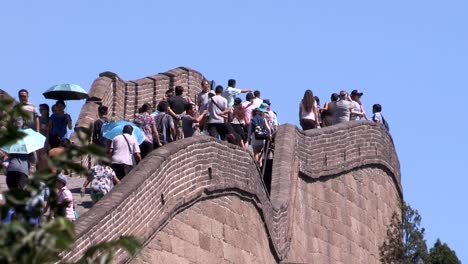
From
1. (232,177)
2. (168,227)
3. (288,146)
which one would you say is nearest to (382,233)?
(288,146)

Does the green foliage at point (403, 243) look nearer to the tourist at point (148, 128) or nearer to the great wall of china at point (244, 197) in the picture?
the great wall of china at point (244, 197)

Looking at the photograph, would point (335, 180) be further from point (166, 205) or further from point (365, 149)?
point (166, 205)

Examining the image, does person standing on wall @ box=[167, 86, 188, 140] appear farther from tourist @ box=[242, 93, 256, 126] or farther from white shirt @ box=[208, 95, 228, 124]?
tourist @ box=[242, 93, 256, 126]

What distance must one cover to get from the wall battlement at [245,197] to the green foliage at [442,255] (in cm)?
136

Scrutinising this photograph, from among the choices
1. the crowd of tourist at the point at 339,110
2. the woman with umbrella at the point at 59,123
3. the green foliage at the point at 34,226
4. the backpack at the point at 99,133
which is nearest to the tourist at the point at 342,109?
the crowd of tourist at the point at 339,110

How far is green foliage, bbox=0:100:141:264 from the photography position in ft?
22.5

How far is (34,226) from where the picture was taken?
7.05 m

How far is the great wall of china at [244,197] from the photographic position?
17625 mm

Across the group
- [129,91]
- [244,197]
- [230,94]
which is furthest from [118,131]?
[129,91]

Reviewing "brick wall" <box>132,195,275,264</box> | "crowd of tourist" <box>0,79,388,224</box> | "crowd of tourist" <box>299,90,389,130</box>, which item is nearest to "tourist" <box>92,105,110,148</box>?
"crowd of tourist" <box>0,79,388,224</box>

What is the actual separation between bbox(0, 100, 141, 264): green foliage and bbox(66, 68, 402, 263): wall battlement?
7198mm

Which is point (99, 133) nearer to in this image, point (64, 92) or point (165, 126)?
point (165, 126)

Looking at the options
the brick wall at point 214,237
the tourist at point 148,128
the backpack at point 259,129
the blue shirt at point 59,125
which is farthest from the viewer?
the backpack at point 259,129

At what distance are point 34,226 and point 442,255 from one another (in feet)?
66.4
